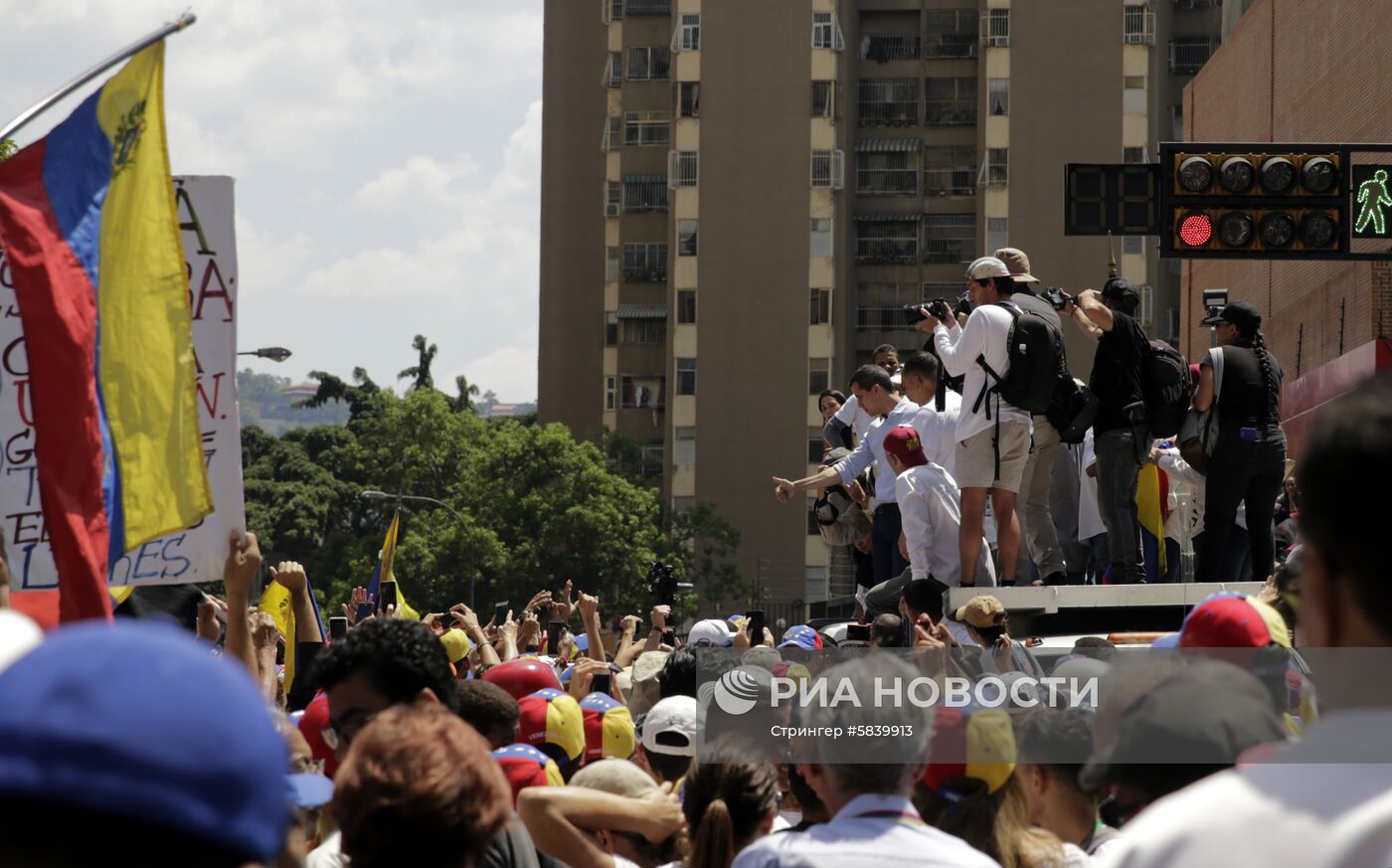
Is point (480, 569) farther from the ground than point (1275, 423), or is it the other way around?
point (1275, 423)

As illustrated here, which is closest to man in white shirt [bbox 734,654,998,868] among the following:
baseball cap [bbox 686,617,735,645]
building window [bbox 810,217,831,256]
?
baseball cap [bbox 686,617,735,645]

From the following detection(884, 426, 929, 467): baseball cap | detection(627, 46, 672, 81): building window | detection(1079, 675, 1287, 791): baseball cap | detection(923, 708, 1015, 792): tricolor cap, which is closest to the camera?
detection(1079, 675, 1287, 791): baseball cap

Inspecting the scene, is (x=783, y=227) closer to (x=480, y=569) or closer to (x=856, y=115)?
(x=856, y=115)

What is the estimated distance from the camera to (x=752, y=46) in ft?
233

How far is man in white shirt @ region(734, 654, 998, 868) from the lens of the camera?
3.42 m

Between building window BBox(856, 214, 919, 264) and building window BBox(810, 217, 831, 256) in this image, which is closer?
building window BBox(810, 217, 831, 256)

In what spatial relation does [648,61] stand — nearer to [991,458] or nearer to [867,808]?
[991,458]

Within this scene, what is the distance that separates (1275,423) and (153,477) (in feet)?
22.5

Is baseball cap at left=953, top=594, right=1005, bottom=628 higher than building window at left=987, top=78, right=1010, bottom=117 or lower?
lower

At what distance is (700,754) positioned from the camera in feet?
15.5

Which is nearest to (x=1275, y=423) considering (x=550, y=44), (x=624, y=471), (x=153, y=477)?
(x=153, y=477)

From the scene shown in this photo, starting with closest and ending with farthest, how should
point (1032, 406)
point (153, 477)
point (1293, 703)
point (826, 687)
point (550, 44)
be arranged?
1. point (826, 687)
2. point (1293, 703)
3. point (153, 477)
4. point (1032, 406)
5. point (550, 44)

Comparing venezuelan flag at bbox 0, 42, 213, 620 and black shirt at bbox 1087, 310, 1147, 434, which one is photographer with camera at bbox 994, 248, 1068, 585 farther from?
venezuelan flag at bbox 0, 42, 213, 620

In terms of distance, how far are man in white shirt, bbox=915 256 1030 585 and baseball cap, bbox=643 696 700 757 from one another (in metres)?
4.76
